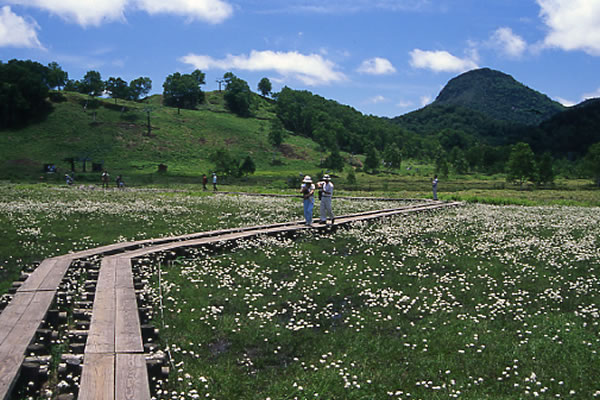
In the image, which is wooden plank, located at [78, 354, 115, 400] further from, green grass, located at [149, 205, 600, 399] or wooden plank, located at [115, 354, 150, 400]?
green grass, located at [149, 205, 600, 399]

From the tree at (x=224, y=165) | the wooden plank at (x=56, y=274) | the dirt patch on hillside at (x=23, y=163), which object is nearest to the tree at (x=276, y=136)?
the tree at (x=224, y=165)

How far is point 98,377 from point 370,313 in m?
6.38

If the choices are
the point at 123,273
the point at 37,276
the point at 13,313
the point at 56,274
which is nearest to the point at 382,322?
the point at 123,273

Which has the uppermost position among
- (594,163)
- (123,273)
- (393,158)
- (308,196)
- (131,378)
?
(393,158)

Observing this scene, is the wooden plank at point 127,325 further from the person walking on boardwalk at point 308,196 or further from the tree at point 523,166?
the tree at point 523,166

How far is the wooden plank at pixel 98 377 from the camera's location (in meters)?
5.84

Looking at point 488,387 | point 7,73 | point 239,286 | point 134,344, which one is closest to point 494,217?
point 239,286

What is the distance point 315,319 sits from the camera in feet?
34.1

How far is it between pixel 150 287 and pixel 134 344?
16.6 ft

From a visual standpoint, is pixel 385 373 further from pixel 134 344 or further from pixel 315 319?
pixel 134 344

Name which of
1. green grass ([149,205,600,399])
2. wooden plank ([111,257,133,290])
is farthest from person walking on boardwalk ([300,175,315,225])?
wooden plank ([111,257,133,290])

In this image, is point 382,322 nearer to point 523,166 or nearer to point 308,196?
point 308,196

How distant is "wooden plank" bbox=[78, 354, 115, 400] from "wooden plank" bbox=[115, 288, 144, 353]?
1.22 feet

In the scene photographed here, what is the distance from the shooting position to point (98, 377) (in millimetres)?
6297
